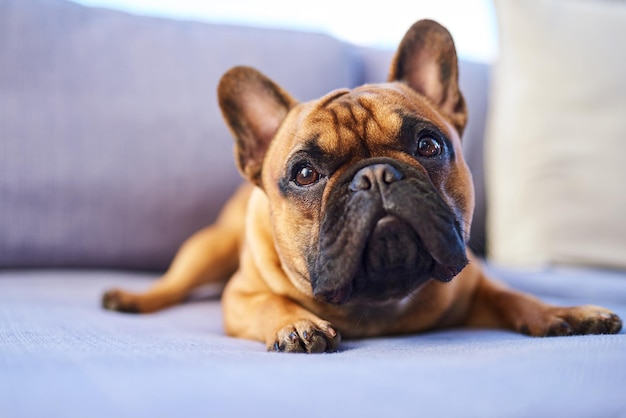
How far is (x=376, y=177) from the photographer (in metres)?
1.03

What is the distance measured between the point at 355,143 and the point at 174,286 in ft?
2.86

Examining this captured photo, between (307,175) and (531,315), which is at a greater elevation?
(307,175)

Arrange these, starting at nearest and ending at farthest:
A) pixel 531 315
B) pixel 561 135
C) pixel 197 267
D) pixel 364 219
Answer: pixel 364 219
pixel 531 315
pixel 197 267
pixel 561 135

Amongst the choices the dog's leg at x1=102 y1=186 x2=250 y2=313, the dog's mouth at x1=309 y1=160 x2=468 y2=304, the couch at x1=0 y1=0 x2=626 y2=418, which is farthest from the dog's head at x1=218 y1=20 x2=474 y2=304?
the dog's leg at x1=102 y1=186 x2=250 y2=313

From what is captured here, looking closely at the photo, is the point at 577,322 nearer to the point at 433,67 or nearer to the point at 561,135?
the point at 433,67

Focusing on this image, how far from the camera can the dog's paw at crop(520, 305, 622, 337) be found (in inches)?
43.4

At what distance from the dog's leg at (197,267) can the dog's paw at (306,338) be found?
729 millimetres

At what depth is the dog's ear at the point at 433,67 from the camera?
4.62 feet

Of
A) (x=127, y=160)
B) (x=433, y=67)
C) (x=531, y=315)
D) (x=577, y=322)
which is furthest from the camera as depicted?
(x=127, y=160)

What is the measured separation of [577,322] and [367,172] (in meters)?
0.50

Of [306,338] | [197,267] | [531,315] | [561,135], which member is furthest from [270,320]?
[561,135]

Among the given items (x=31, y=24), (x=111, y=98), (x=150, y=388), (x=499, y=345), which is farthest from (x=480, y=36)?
(x=150, y=388)

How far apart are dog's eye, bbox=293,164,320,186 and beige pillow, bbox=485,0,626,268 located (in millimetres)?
1035

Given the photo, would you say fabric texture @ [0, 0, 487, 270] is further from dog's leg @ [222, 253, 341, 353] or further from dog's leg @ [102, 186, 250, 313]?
→ dog's leg @ [222, 253, 341, 353]
